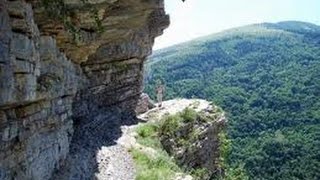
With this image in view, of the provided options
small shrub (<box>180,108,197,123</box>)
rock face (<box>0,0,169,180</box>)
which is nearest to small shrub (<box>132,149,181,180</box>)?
rock face (<box>0,0,169,180</box>)

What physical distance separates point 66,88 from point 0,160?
329 inches

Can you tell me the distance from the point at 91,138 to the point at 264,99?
97.5 meters

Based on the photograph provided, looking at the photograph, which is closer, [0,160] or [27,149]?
[0,160]

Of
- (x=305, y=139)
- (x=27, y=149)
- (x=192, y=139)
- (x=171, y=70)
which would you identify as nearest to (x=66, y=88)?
(x=27, y=149)

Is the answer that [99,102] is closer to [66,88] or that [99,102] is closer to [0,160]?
[66,88]

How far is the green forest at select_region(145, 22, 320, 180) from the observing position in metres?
81.1

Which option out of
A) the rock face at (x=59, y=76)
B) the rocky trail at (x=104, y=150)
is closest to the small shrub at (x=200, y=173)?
the rocky trail at (x=104, y=150)

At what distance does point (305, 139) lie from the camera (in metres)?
92.8

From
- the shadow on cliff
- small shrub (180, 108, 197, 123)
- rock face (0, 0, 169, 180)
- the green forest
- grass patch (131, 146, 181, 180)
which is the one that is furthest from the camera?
the green forest

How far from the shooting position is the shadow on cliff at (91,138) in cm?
2264

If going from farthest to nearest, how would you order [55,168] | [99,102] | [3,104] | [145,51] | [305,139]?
[305,139], [145,51], [99,102], [55,168], [3,104]

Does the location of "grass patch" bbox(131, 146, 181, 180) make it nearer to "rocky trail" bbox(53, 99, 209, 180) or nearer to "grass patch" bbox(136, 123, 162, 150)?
"rocky trail" bbox(53, 99, 209, 180)

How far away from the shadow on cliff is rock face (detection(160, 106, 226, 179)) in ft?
8.56

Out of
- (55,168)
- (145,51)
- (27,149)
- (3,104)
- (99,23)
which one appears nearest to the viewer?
(3,104)
